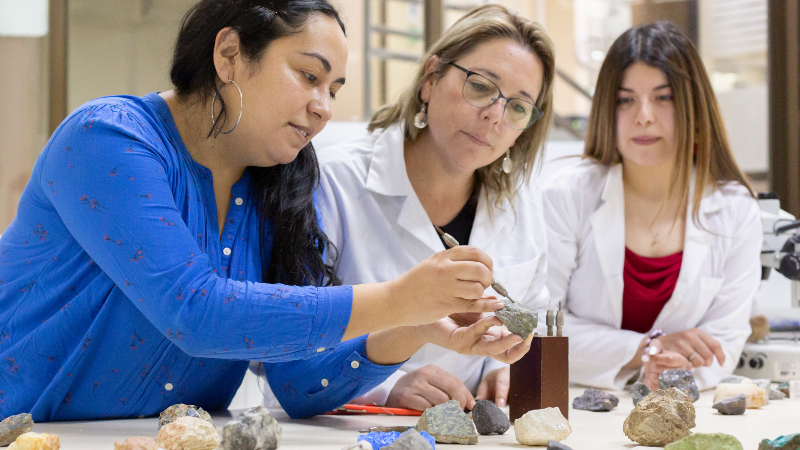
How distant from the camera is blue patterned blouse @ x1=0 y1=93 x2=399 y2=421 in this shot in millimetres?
1021

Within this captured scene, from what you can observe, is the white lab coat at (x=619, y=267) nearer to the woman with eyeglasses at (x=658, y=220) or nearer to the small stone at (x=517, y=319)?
the woman with eyeglasses at (x=658, y=220)

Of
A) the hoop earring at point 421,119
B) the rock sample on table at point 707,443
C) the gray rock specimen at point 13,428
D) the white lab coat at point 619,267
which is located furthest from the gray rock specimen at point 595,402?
the gray rock specimen at point 13,428

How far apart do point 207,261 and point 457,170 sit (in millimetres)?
862

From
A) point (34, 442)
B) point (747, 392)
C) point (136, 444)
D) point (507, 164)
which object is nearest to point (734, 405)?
point (747, 392)

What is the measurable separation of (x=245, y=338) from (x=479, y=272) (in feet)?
1.15

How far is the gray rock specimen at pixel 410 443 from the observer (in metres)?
0.88

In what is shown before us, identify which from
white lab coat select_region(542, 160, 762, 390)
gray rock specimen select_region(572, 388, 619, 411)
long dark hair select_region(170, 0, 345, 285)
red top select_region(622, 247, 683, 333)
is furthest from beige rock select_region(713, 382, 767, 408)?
long dark hair select_region(170, 0, 345, 285)

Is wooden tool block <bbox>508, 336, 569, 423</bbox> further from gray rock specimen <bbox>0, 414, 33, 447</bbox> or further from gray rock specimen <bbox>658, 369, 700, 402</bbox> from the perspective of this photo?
gray rock specimen <bbox>0, 414, 33, 447</bbox>

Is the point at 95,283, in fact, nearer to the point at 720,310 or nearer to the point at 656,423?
the point at 656,423

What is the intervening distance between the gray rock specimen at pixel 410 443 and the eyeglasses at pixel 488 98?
97 centimetres

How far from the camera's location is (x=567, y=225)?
2160 mm

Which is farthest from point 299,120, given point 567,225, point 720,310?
point 720,310

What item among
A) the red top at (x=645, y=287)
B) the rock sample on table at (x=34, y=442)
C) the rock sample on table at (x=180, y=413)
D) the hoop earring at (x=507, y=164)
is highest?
the hoop earring at (x=507, y=164)

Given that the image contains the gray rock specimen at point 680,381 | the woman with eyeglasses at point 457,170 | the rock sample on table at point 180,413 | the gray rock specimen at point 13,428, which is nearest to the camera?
the gray rock specimen at point 13,428
